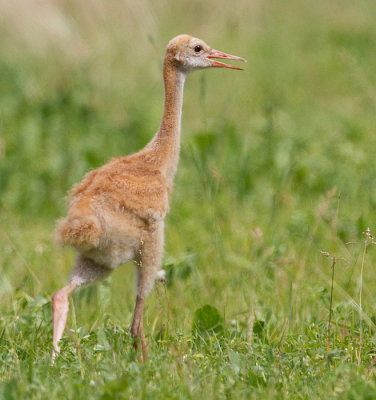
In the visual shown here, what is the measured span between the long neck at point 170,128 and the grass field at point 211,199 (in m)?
0.60

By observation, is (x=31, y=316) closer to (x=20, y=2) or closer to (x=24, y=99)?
(x=24, y=99)

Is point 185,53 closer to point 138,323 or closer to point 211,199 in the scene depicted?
point 211,199

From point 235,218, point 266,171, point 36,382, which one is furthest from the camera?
point 266,171

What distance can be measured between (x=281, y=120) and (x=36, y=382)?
5651 mm

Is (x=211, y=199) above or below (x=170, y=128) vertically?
below

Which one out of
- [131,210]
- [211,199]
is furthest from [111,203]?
[211,199]

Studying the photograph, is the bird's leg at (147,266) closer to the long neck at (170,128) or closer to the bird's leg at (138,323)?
the bird's leg at (138,323)

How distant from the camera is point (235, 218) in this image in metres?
6.36

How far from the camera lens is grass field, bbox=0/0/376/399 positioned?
3.48 m

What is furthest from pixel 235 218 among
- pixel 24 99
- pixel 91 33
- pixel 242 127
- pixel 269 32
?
pixel 269 32

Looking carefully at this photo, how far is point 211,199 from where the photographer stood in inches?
202

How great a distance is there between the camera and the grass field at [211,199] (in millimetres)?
3482

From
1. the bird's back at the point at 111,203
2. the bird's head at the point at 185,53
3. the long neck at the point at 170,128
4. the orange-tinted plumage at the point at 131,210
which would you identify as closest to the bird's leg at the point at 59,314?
the orange-tinted plumage at the point at 131,210

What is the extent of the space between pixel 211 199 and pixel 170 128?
930 millimetres
